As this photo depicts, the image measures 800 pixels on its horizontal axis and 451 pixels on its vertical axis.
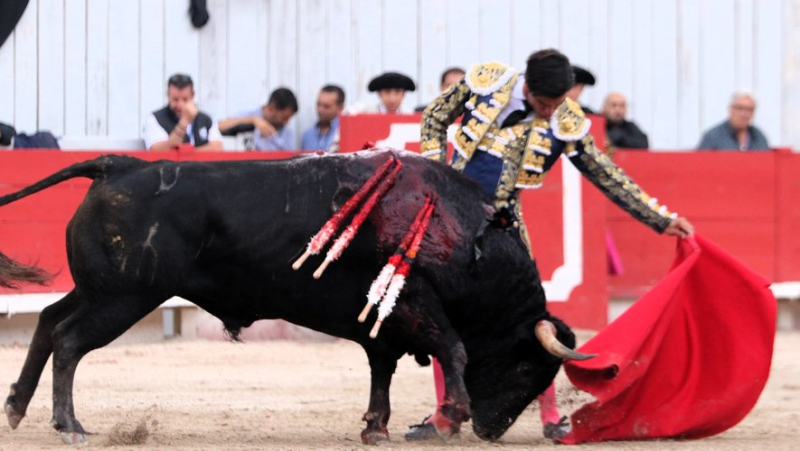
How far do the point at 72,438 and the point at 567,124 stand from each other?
1.88 metres

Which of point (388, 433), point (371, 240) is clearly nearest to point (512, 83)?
point (371, 240)

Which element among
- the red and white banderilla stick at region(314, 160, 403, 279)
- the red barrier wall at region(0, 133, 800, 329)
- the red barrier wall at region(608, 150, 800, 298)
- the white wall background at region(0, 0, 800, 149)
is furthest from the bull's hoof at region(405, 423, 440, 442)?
the white wall background at region(0, 0, 800, 149)

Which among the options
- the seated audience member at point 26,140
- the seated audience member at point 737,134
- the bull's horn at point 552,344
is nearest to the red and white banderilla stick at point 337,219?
the bull's horn at point 552,344

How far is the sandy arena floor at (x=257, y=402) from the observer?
4934 millimetres

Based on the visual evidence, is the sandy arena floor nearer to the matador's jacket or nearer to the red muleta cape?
the red muleta cape

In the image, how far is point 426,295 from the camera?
4.79 m

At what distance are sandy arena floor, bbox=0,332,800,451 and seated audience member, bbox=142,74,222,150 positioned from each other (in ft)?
3.44

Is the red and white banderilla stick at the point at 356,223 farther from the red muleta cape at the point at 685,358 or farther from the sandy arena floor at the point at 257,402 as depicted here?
the red muleta cape at the point at 685,358

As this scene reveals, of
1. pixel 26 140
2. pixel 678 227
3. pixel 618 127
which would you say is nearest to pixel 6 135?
pixel 26 140

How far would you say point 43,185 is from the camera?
4.88 m

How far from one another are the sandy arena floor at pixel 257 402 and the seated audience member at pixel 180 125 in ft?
3.44

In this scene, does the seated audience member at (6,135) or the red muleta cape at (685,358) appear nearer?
the red muleta cape at (685,358)

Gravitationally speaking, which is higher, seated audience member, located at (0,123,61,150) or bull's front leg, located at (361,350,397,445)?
seated audience member, located at (0,123,61,150)

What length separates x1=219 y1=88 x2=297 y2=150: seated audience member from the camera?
27.9 ft
